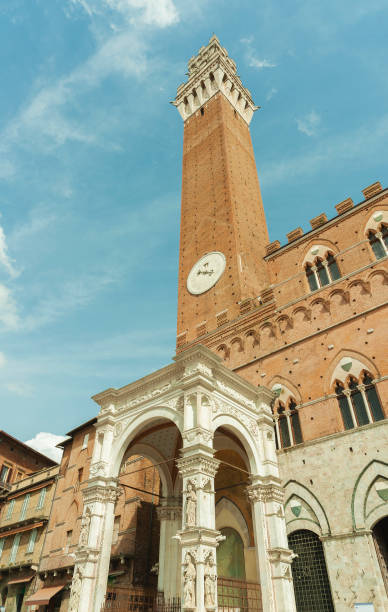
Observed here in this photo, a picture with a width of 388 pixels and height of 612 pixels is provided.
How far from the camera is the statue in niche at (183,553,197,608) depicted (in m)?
9.22

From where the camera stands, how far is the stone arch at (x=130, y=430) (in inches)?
515

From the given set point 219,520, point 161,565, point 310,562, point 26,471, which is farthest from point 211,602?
point 26,471

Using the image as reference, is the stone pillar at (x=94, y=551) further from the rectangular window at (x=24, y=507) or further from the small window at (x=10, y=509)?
the small window at (x=10, y=509)

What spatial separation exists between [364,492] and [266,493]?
269 centimetres

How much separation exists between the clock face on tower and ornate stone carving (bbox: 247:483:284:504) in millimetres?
11545

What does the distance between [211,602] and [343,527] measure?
4.64 m

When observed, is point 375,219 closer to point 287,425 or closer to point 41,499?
point 287,425

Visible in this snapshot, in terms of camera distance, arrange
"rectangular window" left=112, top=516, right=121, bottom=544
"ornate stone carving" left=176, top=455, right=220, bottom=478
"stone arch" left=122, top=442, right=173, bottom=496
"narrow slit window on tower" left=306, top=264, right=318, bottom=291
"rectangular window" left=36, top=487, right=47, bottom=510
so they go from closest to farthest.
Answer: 1. "ornate stone carving" left=176, top=455, right=220, bottom=478
2. "stone arch" left=122, top=442, right=173, bottom=496
3. "narrow slit window on tower" left=306, top=264, right=318, bottom=291
4. "rectangular window" left=112, top=516, right=121, bottom=544
5. "rectangular window" left=36, top=487, right=47, bottom=510

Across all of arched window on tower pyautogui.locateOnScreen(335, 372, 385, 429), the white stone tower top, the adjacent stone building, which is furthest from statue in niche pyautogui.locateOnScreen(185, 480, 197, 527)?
the white stone tower top

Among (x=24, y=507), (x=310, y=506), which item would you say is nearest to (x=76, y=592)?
(x=310, y=506)

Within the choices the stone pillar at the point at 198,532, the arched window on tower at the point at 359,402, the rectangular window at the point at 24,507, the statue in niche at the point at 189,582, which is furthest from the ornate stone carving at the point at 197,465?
the rectangular window at the point at 24,507

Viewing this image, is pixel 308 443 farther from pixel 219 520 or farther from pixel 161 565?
pixel 161 565

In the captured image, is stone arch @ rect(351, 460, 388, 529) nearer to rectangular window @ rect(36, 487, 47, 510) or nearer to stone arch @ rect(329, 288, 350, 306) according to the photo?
stone arch @ rect(329, 288, 350, 306)

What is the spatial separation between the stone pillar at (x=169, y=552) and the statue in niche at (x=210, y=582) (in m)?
4.08
